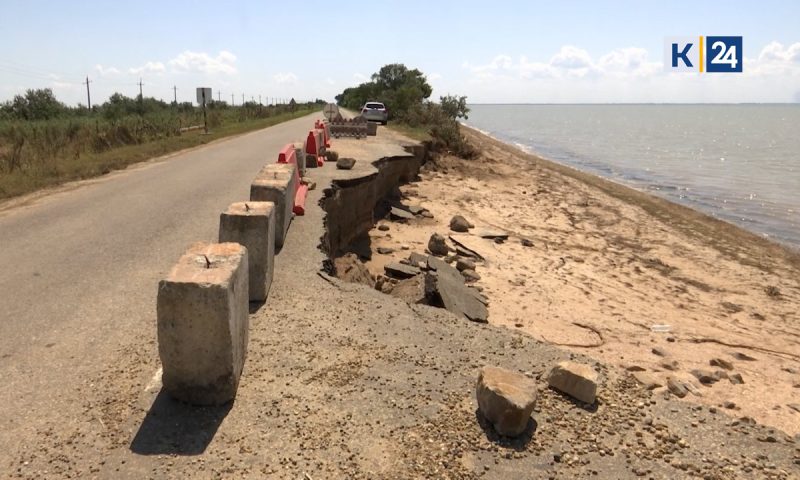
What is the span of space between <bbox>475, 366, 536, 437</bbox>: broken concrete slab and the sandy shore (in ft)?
11.2

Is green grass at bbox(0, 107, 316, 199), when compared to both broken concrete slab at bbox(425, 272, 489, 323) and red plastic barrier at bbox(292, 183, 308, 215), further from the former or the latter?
broken concrete slab at bbox(425, 272, 489, 323)

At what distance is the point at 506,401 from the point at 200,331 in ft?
6.73

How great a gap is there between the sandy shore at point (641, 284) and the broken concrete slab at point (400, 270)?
627mm

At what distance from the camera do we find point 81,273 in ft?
20.6

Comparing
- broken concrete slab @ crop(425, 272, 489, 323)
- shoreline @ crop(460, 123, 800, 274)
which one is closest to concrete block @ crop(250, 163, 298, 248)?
broken concrete slab @ crop(425, 272, 489, 323)

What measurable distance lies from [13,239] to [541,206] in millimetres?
15947

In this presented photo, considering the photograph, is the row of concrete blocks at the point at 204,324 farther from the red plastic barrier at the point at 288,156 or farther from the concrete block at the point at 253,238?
the red plastic barrier at the point at 288,156

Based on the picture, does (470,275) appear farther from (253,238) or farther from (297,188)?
(253,238)

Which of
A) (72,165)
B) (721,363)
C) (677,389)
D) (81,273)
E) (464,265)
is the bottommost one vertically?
(721,363)

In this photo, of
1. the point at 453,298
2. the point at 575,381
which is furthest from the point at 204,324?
the point at 453,298

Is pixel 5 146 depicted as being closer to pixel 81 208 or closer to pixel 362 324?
pixel 81 208

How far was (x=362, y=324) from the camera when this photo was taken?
529cm

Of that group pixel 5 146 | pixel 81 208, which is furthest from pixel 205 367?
pixel 5 146

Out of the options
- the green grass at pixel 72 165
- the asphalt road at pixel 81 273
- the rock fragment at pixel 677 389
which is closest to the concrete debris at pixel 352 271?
the asphalt road at pixel 81 273
